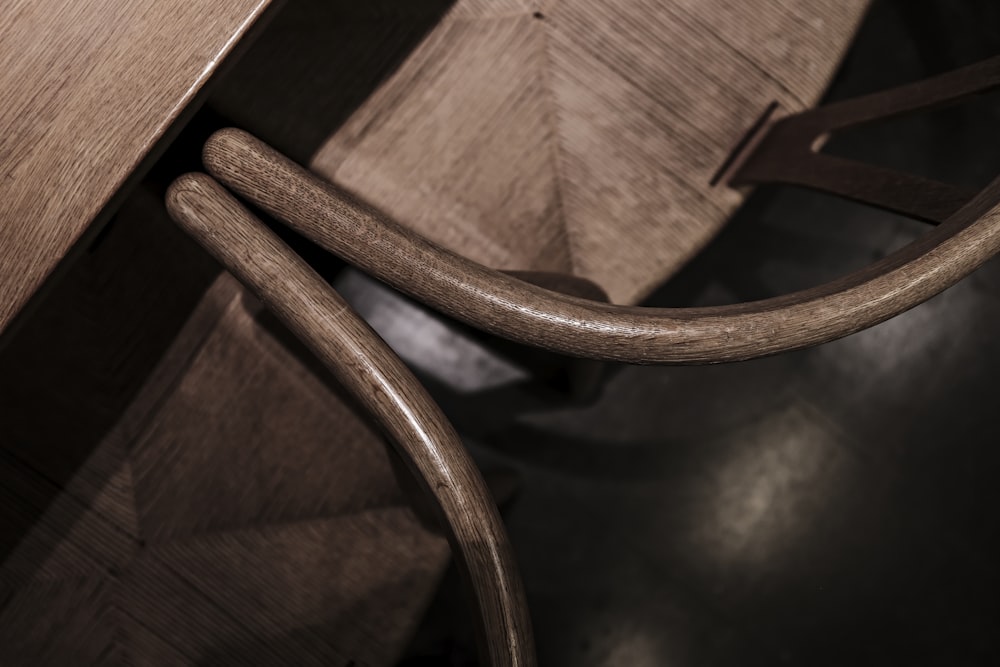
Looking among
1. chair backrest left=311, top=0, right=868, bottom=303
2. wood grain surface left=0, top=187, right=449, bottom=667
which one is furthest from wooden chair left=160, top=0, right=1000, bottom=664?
wood grain surface left=0, top=187, right=449, bottom=667

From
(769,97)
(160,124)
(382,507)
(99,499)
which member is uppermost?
(769,97)

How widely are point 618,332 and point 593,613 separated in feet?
4.03

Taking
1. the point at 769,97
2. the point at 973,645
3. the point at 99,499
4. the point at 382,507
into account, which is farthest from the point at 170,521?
the point at 973,645

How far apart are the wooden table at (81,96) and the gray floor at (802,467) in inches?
40.1

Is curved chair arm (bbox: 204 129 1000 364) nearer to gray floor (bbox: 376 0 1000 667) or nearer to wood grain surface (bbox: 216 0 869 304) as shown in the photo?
wood grain surface (bbox: 216 0 869 304)

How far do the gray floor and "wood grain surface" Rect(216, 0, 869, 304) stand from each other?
2.22 feet

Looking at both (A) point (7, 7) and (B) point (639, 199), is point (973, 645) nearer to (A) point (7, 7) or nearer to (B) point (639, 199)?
(B) point (639, 199)

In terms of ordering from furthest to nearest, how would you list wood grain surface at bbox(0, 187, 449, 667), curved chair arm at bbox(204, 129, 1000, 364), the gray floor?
the gray floor, wood grain surface at bbox(0, 187, 449, 667), curved chair arm at bbox(204, 129, 1000, 364)

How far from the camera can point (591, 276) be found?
0.81 metres

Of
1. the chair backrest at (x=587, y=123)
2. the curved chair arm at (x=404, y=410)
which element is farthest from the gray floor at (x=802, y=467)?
the curved chair arm at (x=404, y=410)

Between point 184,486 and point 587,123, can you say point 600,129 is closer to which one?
point 587,123

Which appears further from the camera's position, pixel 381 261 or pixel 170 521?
pixel 170 521

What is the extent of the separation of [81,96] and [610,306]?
0.40m

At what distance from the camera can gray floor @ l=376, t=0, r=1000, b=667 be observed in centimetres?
147
